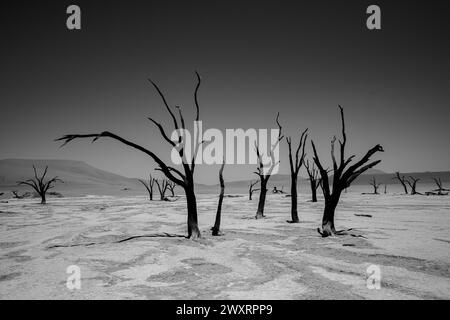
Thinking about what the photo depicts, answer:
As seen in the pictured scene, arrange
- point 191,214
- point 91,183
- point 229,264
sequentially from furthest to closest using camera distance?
point 91,183
point 191,214
point 229,264

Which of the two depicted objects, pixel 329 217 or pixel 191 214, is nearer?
pixel 191 214

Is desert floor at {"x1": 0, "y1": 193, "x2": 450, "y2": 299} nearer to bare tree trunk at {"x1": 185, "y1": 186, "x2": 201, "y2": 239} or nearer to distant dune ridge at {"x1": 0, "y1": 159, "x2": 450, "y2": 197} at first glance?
bare tree trunk at {"x1": 185, "y1": 186, "x2": 201, "y2": 239}

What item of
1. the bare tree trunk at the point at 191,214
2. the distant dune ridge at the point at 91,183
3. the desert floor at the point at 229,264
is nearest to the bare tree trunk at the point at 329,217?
the desert floor at the point at 229,264

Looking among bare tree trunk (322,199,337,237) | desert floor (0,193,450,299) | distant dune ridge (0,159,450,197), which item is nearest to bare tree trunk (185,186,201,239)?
desert floor (0,193,450,299)

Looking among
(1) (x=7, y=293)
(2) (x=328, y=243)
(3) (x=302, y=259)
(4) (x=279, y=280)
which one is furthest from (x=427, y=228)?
(1) (x=7, y=293)

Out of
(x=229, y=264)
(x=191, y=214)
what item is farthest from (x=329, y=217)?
(x=229, y=264)

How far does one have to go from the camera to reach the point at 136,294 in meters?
4.94

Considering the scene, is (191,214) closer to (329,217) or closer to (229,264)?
(229,264)

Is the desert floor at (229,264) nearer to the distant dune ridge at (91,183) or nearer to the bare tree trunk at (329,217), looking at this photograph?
the bare tree trunk at (329,217)

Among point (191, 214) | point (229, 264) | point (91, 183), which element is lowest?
A: point (91, 183)

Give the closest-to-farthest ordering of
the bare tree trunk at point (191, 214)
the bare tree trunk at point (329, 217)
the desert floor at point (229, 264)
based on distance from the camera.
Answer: the desert floor at point (229, 264) → the bare tree trunk at point (191, 214) → the bare tree trunk at point (329, 217)
